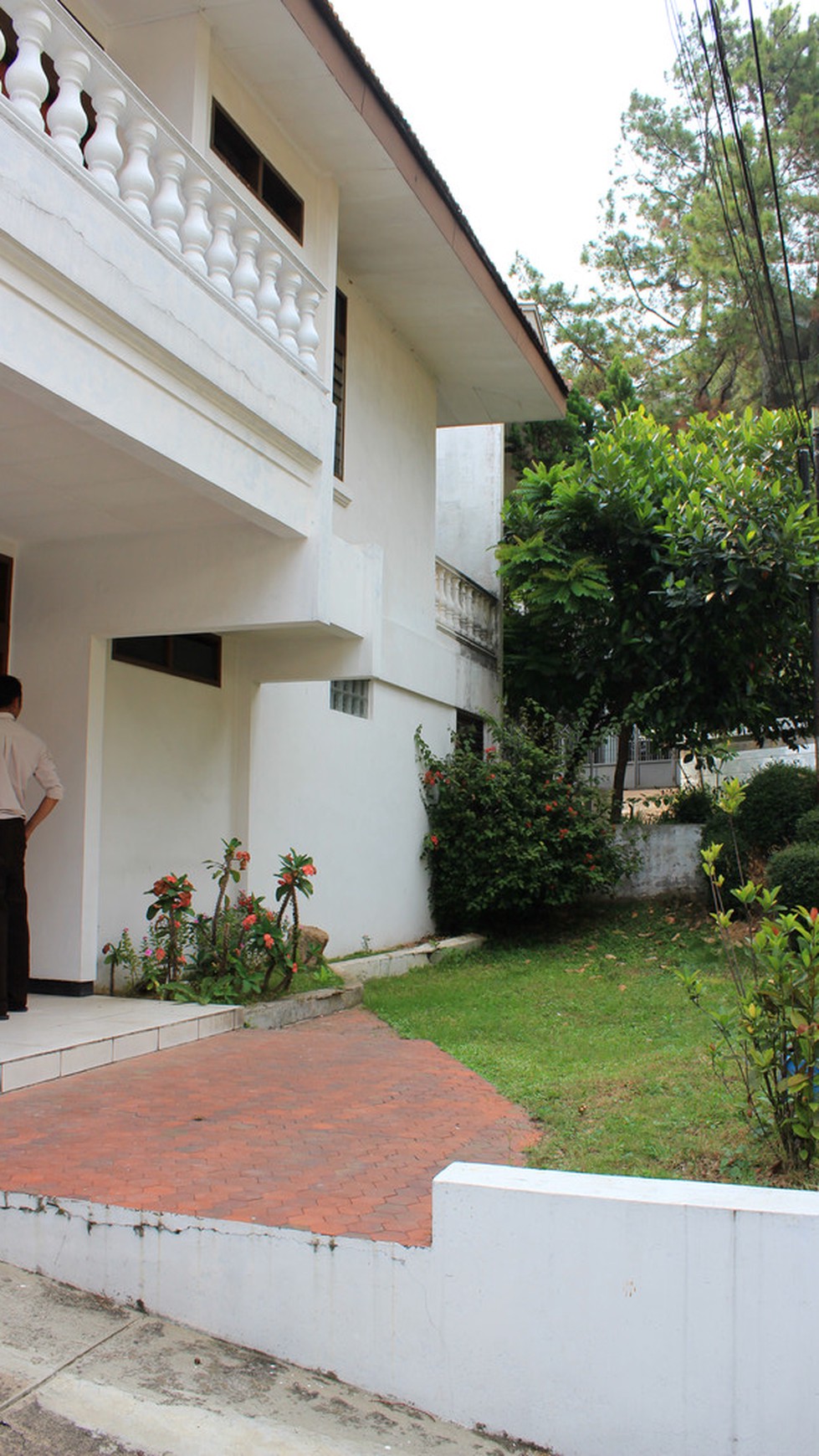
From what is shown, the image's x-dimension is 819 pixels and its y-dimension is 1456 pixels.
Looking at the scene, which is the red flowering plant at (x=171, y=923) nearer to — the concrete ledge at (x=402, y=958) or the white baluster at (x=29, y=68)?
the concrete ledge at (x=402, y=958)

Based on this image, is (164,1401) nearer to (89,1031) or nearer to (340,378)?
(89,1031)

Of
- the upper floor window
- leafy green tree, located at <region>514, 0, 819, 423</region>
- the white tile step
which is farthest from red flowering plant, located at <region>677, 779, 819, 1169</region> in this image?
leafy green tree, located at <region>514, 0, 819, 423</region>

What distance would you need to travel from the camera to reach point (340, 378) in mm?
10266

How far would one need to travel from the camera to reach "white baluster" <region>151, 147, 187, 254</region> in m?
5.75

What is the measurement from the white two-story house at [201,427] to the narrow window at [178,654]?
25 millimetres

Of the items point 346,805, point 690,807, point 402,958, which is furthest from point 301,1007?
point 690,807

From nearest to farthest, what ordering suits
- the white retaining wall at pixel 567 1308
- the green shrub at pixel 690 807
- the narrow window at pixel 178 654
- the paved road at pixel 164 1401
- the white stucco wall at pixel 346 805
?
the paved road at pixel 164 1401 < the white retaining wall at pixel 567 1308 < the narrow window at pixel 178 654 < the white stucco wall at pixel 346 805 < the green shrub at pixel 690 807

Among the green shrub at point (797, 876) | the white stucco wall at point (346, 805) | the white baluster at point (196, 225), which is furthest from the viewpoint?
the green shrub at point (797, 876)

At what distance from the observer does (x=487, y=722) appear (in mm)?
12828

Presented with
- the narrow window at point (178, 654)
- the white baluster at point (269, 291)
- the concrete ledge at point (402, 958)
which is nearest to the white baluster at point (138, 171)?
the white baluster at point (269, 291)

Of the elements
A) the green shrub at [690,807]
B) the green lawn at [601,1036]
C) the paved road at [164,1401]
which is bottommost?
the paved road at [164,1401]

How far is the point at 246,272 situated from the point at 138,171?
40.5 inches

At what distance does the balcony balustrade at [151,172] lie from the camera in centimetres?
488

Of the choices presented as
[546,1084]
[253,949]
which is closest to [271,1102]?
[546,1084]
